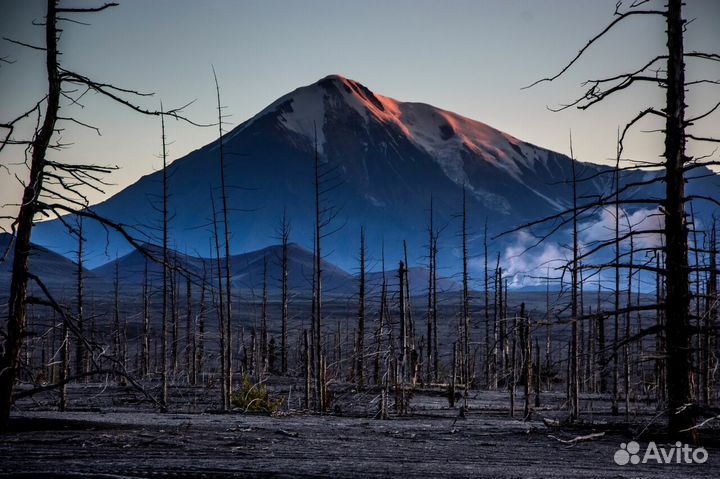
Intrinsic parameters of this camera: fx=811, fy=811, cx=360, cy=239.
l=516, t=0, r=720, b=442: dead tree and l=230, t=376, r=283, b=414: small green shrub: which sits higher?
l=516, t=0, r=720, b=442: dead tree

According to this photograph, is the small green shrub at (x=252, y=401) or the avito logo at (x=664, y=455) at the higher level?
the avito logo at (x=664, y=455)

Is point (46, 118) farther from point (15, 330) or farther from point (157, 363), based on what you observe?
point (157, 363)

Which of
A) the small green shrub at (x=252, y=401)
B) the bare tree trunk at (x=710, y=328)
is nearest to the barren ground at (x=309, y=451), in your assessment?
the bare tree trunk at (x=710, y=328)

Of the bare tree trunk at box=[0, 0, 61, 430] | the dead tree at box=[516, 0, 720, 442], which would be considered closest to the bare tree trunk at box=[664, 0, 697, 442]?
the dead tree at box=[516, 0, 720, 442]

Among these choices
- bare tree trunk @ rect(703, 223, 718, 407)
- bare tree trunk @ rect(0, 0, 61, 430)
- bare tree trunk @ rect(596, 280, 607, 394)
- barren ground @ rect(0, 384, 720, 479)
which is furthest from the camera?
bare tree trunk @ rect(0, 0, 61, 430)

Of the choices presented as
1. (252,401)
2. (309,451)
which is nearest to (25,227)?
(309,451)

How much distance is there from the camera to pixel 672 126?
13.3m

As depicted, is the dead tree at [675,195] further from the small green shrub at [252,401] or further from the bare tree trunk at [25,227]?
the small green shrub at [252,401]

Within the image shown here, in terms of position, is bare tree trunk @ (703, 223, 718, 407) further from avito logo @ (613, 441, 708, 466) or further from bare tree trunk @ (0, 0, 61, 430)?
bare tree trunk @ (0, 0, 61, 430)

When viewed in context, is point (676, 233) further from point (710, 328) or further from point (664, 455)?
point (664, 455)

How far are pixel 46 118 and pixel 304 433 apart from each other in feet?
26.3

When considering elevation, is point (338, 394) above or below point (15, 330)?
below

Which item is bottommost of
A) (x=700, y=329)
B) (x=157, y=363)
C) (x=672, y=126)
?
(x=157, y=363)

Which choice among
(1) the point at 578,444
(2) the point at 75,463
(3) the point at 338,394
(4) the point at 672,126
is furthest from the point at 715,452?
(3) the point at 338,394
